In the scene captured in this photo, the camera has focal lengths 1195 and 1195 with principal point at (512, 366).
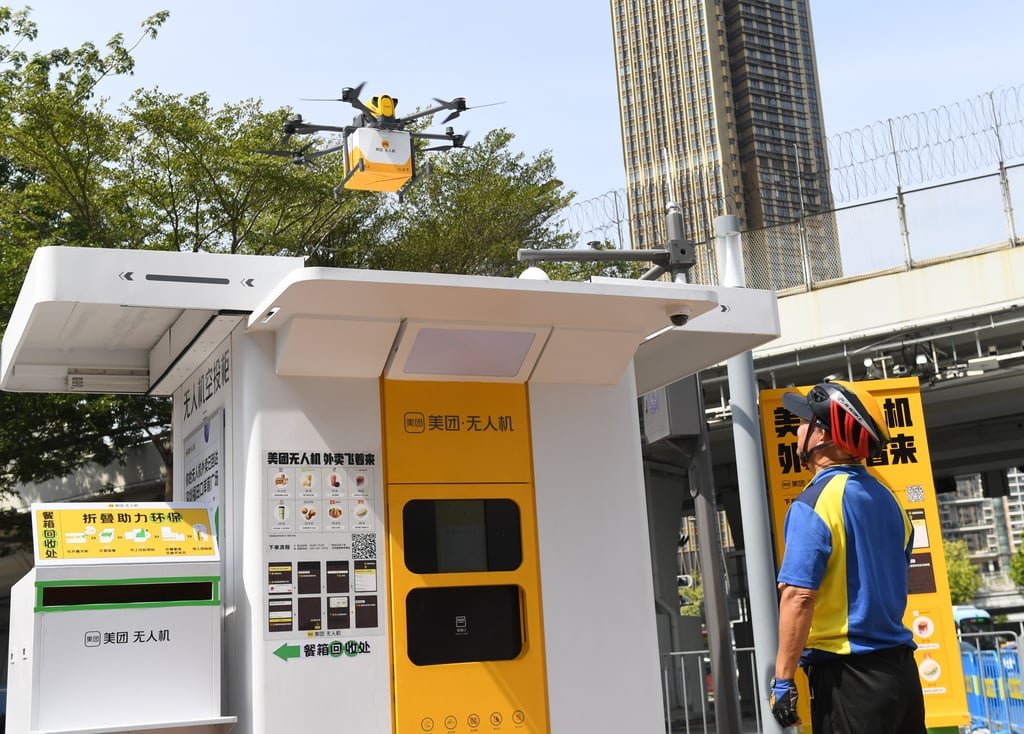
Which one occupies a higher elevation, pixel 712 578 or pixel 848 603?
pixel 712 578

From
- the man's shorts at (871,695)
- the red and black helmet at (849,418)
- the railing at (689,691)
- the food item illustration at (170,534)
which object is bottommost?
the railing at (689,691)

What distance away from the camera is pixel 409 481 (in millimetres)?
5938

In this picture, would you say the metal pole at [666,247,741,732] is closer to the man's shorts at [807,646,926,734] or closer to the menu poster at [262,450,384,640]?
the menu poster at [262,450,384,640]

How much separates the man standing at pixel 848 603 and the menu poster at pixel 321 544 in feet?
7.07

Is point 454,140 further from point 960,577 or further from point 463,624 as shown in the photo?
point 960,577

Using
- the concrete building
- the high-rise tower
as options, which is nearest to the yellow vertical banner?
the high-rise tower

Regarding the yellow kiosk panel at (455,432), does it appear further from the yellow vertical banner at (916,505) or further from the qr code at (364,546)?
the yellow vertical banner at (916,505)

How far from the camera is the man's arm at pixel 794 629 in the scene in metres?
4.25

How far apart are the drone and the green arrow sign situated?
47.4 feet

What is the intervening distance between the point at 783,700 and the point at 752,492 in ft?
16.4

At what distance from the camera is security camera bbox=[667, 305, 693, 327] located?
235 inches

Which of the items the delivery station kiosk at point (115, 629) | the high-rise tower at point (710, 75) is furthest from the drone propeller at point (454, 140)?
the high-rise tower at point (710, 75)

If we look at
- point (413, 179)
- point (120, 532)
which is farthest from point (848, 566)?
point (413, 179)

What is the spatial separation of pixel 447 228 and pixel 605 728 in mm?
16597
